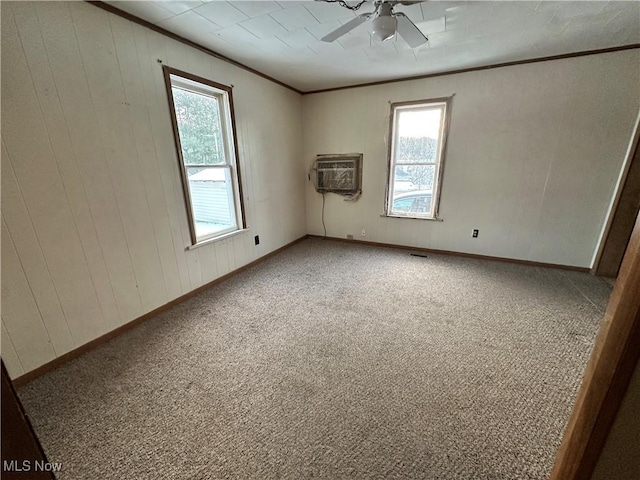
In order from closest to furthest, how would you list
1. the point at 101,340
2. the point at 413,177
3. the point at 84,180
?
1. the point at 84,180
2. the point at 101,340
3. the point at 413,177

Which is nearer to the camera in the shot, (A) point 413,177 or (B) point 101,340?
(B) point 101,340

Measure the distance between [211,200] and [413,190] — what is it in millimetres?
2860

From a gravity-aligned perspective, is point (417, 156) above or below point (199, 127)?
below

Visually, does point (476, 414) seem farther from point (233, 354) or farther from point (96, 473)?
point (96, 473)

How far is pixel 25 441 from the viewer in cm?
50

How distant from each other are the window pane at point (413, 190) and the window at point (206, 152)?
2.36 metres

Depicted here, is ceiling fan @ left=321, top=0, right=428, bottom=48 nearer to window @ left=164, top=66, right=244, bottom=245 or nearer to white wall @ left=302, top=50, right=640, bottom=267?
window @ left=164, top=66, right=244, bottom=245

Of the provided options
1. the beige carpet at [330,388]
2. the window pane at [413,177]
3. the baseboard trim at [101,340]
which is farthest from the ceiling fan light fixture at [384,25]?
the baseboard trim at [101,340]

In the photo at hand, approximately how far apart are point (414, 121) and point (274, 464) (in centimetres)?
398

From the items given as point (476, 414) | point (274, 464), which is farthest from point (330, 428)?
point (476, 414)

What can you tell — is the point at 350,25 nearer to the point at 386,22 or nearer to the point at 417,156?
the point at 386,22

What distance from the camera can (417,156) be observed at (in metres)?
3.67

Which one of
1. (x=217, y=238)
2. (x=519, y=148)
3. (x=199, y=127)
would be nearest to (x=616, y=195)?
(x=519, y=148)

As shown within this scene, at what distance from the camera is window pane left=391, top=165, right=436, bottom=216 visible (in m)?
3.70
